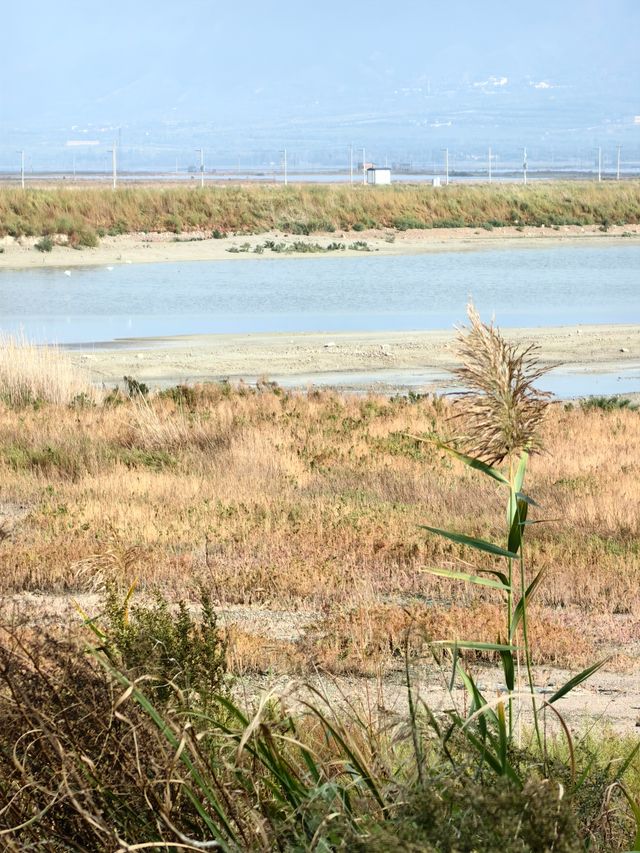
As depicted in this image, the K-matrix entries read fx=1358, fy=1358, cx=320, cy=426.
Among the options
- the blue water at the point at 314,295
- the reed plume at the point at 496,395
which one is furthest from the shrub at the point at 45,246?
the reed plume at the point at 496,395

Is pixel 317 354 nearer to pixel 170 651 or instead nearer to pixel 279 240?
pixel 170 651

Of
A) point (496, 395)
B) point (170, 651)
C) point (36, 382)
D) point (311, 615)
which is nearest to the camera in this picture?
point (496, 395)

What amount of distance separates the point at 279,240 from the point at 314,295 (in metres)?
22.3

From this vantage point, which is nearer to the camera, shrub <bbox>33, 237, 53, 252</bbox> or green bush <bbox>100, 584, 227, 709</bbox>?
green bush <bbox>100, 584, 227, 709</bbox>

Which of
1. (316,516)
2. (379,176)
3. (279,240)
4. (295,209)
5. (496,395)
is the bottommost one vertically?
(316,516)

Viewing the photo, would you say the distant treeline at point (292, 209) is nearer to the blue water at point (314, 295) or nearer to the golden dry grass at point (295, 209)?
the golden dry grass at point (295, 209)

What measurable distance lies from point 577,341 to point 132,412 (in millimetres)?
14039

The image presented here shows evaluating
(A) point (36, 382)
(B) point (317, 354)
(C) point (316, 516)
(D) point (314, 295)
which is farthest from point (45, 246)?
(C) point (316, 516)

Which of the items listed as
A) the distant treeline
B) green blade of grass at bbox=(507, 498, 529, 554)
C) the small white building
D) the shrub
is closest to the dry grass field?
green blade of grass at bbox=(507, 498, 529, 554)

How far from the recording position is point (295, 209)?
67.4 metres

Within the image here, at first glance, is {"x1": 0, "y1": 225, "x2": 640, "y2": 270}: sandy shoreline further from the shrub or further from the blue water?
the blue water

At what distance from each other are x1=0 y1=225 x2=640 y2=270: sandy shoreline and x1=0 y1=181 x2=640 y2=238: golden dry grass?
50.4 inches

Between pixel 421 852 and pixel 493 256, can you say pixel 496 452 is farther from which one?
pixel 493 256

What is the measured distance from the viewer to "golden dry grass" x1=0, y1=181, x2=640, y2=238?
196ft
